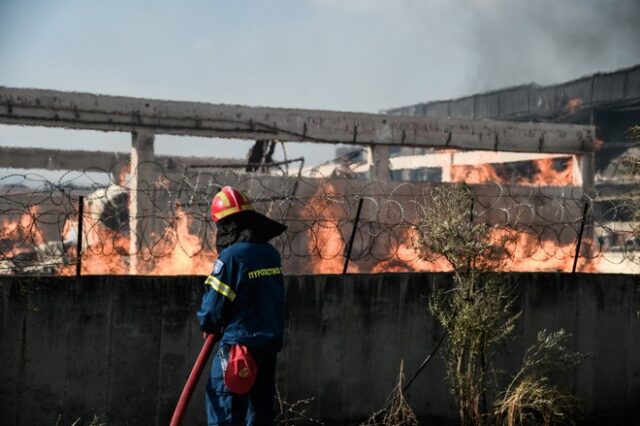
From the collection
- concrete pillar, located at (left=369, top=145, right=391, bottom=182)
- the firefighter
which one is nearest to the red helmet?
the firefighter

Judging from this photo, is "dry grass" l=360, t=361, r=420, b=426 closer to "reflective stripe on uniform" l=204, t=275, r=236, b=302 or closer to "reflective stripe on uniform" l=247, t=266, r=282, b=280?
"reflective stripe on uniform" l=247, t=266, r=282, b=280

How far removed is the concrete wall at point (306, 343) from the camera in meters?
7.37

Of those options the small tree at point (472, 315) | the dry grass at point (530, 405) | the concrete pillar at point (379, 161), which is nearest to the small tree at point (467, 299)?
the small tree at point (472, 315)

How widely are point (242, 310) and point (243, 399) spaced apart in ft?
2.18

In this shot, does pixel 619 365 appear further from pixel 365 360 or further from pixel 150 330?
pixel 150 330

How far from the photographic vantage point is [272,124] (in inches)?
776

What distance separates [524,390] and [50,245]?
1494 cm

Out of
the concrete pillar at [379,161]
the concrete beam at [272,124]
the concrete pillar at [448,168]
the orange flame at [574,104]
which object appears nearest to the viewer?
the concrete beam at [272,124]

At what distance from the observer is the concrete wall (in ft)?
24.2

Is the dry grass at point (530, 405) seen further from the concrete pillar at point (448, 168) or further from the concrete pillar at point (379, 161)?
the concrete pillar at point (448, 168)

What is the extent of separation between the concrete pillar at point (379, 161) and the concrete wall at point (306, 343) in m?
11.7

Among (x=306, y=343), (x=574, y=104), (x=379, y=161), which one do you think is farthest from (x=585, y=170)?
(x=306, y=343)

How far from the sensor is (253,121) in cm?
1952

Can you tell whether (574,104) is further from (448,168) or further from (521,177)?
(448,168)
